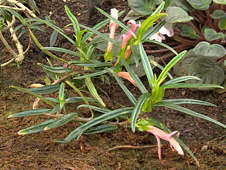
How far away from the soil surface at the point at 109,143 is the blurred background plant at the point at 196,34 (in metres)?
0.15

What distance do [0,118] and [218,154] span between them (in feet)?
3.48

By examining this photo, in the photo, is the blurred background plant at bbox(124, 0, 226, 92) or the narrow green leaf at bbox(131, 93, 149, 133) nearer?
the narrow green leaf at bbox(131, 93, 149, 133)

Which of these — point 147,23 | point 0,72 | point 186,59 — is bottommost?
point 0,72

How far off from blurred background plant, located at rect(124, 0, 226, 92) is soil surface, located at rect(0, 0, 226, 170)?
153 millimetres

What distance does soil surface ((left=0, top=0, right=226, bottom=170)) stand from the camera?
4.01 ft

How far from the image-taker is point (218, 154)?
1390mm

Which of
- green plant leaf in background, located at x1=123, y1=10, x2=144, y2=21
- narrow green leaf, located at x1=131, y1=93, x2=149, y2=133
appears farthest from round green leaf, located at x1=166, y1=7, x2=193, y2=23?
narrow green leaf, located at x1=131, y1=93, x2=149, y2=133

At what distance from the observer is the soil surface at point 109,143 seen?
4.01 ft

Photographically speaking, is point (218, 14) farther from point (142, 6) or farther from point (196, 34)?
point (142, 6)

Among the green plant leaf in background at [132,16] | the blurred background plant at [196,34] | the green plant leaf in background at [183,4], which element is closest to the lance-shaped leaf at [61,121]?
the blurred background plant at [196,34]

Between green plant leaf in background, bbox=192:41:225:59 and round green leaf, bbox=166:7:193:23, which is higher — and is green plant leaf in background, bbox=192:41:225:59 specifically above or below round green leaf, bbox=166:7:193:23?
below

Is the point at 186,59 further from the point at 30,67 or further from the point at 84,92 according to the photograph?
the point at 30,67

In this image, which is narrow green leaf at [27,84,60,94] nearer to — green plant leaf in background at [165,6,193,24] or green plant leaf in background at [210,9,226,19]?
green plant leaf in background at [165,6,193,24]

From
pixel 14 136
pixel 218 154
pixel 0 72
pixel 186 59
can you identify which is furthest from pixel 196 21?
pixel 14 136
